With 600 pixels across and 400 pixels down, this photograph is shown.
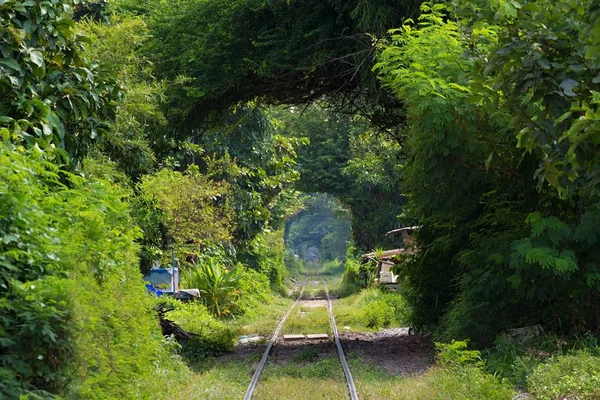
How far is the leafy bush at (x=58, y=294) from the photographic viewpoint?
619 centimetres

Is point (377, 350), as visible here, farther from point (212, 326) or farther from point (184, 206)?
point (184, 206)

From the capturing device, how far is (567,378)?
9.82 m

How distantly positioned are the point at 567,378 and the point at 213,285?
1765cm

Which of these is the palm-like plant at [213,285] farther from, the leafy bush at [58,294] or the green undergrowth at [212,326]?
the leafy bush at [58,294]

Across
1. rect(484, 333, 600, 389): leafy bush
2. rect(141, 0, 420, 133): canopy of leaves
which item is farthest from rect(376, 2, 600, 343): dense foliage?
rect(141, 0, 420, 133): canopy of leaves

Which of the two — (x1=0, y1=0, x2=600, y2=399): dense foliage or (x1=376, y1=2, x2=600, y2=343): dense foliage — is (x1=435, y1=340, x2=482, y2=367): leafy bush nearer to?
(x1=0, y1=0, x2=600, y2=399): dense foliage

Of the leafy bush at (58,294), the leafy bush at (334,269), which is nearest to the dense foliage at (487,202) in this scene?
the leafy bush at (58,294)

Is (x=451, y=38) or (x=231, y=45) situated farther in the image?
Result: (x=231, y=45)

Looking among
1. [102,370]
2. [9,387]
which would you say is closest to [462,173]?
[102,370]

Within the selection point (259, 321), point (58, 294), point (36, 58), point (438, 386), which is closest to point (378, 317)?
point (259, 321)

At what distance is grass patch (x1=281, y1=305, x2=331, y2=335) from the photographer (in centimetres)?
2259

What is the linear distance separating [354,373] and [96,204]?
20.8 ft

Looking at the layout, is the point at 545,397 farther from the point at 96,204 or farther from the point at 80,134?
the point at 80,134

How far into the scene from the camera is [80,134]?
10.3 metres
